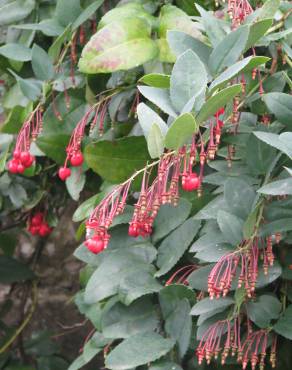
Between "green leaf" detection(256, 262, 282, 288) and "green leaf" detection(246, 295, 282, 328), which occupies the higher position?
"green leaf" detection(256, 262, 282, 288)

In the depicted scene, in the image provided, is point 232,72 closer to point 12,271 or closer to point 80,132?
point 80,132

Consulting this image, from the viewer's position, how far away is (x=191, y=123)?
0.89 m

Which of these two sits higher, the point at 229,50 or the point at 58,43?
the point at 229,50

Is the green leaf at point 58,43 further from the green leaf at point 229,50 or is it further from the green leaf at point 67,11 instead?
the green leaf at point 229,50

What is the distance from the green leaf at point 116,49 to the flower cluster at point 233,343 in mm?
435

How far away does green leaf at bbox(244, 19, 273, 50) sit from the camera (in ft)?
3.28

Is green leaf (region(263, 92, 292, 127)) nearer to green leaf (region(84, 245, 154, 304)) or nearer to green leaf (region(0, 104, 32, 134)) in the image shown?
green leaf (region(84, 245, 154, 304))

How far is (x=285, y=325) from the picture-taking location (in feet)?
3.69

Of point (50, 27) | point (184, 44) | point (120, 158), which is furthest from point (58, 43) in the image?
point (184, 44)

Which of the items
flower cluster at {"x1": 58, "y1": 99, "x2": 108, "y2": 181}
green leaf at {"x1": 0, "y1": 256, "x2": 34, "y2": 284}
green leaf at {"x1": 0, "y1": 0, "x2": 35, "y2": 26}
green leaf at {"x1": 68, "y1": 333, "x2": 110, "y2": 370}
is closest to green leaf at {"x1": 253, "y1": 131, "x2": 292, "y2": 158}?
flower cluster at {"x1": 58, "y1": 99, "x2": 108, "y2": 181}

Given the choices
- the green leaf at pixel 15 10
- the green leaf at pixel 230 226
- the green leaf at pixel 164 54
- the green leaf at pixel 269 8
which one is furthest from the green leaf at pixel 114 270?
the green leaf at pixel 15 10

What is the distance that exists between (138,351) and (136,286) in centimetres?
10

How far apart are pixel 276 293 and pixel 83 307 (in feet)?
1.27

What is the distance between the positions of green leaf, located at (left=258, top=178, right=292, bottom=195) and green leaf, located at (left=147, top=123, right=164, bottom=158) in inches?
5.7
